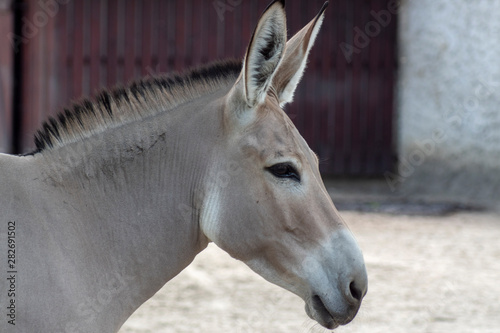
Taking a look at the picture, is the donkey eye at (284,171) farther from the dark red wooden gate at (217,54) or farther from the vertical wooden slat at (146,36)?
the vertical wooden slat at (146,36)

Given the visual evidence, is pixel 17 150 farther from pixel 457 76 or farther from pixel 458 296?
pixel 458 296

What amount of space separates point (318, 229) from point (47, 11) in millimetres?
9476

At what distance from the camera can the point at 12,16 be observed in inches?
413

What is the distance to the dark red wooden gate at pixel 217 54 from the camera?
35.7 feet

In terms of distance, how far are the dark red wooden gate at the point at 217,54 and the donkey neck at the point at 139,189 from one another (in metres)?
8.59

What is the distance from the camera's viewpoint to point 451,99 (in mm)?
10484

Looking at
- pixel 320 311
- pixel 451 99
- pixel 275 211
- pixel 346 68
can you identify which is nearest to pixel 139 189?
pixel 275 211

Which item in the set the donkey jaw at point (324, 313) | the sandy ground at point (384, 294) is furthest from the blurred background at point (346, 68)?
the donkey jaw at point (324, 313)

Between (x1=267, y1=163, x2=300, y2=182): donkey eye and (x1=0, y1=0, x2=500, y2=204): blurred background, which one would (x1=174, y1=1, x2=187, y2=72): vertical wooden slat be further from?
(x1=267, y1=163, x2=300, y2=182): donkey eye

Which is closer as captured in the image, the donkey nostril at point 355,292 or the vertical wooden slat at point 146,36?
the donkey nostril at point 355,292

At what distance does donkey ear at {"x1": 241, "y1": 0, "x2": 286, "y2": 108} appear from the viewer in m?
2.25

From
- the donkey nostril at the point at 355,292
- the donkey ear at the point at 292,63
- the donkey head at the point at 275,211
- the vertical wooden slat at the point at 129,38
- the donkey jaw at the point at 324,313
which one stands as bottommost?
the vertical wooden slat at the point at 129,38

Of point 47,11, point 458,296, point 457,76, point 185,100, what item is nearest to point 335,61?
point 457,76

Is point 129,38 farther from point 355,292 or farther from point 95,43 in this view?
point 355,292
